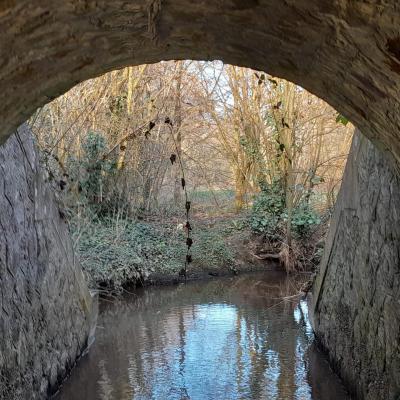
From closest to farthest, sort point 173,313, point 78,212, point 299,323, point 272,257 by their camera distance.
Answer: point 299,323, point 173,313, point 78,212, point 272,257

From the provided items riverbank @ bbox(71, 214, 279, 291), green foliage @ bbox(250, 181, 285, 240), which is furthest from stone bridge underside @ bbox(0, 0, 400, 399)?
green foliage @ bbox(250, 181, 285, 240)

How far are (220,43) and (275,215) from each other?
11247mm

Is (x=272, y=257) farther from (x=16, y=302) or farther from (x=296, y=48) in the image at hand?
(x=296, y=48)

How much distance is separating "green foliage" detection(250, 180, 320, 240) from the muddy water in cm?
238

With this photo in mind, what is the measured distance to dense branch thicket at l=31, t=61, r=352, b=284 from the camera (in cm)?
1142

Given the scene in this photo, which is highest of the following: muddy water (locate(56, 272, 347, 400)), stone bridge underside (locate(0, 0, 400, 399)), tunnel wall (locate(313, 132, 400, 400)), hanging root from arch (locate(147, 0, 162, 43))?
hanging root from arch (locate(147, 0, 162, 43))

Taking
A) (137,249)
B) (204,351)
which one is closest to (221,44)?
(204,351)

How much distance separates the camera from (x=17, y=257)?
15.9 ft

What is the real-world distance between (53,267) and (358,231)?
3.30 meters

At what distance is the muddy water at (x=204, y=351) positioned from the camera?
604cm

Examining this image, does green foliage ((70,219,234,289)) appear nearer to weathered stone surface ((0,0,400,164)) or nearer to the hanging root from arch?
weathered stone surface ((0,0,400,164))

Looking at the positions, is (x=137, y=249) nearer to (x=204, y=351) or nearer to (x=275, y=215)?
(x=275, y=215)

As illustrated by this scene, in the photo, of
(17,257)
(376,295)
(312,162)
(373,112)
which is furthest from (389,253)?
(312,162)

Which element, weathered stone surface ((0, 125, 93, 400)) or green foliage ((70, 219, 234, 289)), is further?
green foliage ((70, 219, 234, 289))
